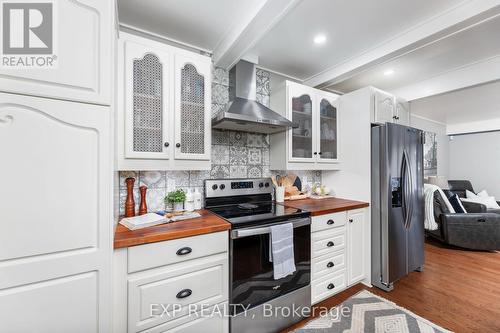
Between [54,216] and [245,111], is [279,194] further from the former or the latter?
[54,216]

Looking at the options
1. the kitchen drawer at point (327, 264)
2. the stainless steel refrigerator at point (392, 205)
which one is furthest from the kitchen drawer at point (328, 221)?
the stainless steel refrigerator at point (392, 205)

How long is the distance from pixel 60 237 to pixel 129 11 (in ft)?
5.28

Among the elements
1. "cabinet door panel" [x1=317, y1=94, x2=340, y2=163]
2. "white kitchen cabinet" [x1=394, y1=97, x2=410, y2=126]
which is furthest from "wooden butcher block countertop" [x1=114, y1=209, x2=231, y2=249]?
"white kitchen cabinet" [x1=394, y1=97, x2=410, y2=126]

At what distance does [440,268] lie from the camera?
2.65 m

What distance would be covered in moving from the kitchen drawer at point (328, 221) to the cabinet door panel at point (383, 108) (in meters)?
1.09

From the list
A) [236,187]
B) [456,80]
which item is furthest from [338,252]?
[456,80]

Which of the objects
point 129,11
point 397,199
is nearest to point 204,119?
point 129,11

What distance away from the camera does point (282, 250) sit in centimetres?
164

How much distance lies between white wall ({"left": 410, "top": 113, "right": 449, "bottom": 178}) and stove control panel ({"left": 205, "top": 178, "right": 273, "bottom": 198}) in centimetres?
497

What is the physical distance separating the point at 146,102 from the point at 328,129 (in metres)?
1.96

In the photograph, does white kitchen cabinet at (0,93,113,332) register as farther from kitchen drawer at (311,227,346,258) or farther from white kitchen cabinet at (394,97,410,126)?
white kitchen cabinet at (394,97,410,126)

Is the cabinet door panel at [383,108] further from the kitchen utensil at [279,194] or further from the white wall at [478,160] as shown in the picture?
the white wall at [478,160]

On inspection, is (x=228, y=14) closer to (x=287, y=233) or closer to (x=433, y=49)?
(x=287, y=233)

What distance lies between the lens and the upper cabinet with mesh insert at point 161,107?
4.85 ft
